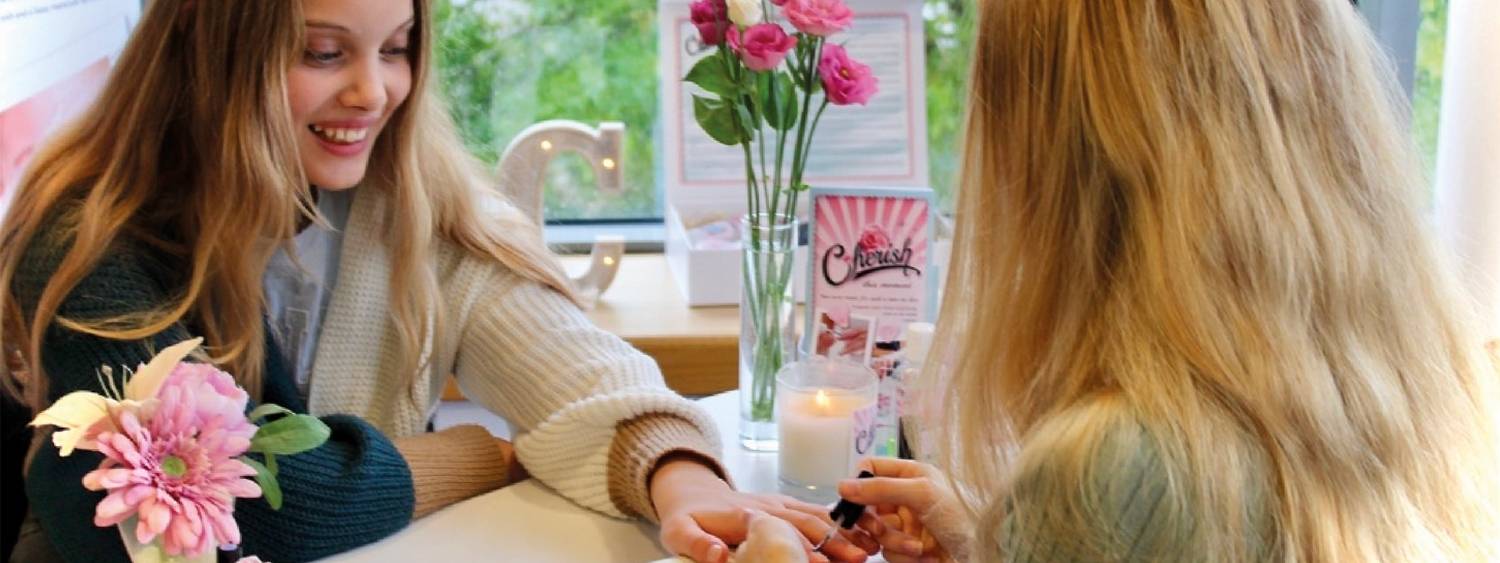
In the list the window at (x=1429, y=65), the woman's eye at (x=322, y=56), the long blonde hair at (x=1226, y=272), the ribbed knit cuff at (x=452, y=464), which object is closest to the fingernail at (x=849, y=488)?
the long blonde hair at (x=1226, y=272)

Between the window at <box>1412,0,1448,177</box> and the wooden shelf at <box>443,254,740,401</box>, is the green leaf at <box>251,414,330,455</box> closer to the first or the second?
the wooden shelf at <box>443,254,740,401</box>

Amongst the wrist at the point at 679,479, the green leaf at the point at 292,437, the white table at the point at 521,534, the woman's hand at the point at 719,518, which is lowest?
the white table at the point at 521,534

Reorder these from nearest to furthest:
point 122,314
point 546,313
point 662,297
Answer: point 122,314
point 546,313
point 662,297

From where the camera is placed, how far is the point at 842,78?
53.1 inches

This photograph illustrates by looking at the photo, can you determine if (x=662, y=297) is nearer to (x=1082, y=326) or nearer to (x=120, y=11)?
(x=120, y=11)

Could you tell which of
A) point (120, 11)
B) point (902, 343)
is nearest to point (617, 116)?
point (120, 11)

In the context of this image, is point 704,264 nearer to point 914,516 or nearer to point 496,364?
point 496,364

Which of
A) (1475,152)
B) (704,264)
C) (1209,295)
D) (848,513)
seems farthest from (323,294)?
(1475,152)

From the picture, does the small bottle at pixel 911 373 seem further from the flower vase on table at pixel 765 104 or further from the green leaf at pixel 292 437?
the green leaf at pixel 292 437

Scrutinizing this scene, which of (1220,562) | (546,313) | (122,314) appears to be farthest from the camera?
(546,313)

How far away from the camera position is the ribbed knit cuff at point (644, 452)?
1307 mm

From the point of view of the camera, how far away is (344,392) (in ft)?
4.87

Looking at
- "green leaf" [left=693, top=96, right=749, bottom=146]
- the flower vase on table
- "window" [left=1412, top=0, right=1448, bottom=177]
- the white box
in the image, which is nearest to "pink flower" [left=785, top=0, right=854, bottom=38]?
the flower vase on table

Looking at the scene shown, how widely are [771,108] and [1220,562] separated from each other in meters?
0.66
